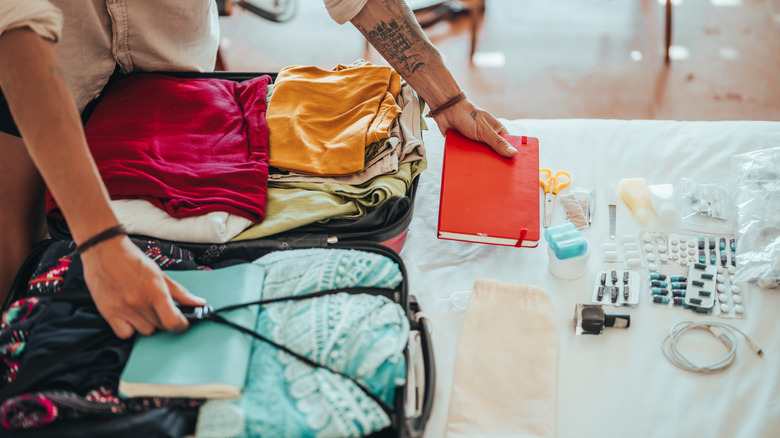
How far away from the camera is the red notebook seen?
1102 millimetres

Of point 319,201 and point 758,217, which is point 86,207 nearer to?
point 319,201

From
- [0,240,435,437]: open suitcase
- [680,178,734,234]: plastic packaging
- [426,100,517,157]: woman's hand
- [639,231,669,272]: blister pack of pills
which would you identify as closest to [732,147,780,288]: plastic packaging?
[680,178,734,234]: plastic packaging

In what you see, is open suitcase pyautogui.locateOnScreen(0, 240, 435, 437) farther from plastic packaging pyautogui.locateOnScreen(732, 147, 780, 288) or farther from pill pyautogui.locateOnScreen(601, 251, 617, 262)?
plastic packaging pyautogui.locateOnScreen(732, 147, 780, 288)

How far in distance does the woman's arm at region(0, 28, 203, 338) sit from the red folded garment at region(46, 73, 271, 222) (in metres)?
0.22

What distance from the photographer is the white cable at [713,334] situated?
96 cm

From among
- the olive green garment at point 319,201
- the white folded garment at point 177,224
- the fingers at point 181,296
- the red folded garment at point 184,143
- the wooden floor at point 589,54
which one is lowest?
the fingers at point 181,296

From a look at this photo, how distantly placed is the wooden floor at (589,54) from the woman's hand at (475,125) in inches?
28.7

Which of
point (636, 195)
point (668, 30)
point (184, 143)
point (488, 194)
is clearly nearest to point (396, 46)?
point (488, 194)

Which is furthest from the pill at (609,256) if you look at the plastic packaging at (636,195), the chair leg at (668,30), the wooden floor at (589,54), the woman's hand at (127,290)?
the chair leg at (668,30)

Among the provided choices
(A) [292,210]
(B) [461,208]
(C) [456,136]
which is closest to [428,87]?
(C) [456,136]

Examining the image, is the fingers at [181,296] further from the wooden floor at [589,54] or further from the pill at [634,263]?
the wooden floor at [589,54]

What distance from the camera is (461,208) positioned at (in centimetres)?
112

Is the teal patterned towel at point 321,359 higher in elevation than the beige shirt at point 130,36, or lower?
lower

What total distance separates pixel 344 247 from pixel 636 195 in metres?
0.64
